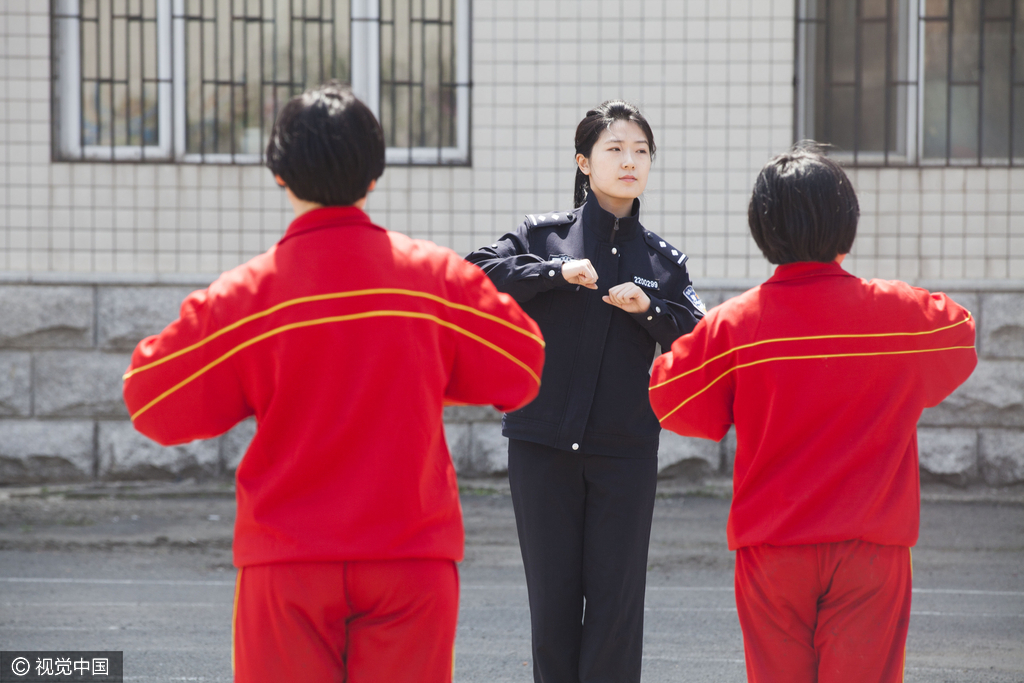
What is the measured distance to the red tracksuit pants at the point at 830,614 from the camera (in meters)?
2.38

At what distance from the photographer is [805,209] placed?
99.0 inches

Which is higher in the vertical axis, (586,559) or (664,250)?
(664,250)

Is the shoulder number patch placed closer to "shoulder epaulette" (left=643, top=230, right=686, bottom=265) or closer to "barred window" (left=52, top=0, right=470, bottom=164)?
"shoulder epaulette" (left=643, top=230, right=686, bottom=265)

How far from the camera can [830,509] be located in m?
2.43

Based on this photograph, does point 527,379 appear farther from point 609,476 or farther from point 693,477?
point 693,477

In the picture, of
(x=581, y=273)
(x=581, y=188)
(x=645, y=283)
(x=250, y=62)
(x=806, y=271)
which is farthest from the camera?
(x=250, y=62)

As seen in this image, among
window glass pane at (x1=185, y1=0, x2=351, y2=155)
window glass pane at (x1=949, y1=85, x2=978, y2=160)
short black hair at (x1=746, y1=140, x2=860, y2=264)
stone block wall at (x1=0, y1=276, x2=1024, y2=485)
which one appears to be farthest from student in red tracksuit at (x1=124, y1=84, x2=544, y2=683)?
window glass pane at (x1=949, y1=85, x2=978, y2=160)

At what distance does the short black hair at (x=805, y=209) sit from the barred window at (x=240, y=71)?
20.1 ft

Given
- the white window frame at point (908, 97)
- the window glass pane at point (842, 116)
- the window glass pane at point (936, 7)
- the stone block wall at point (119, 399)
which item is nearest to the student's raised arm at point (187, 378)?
the stone block wall at point (119, 399)

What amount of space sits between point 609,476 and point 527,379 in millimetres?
1124

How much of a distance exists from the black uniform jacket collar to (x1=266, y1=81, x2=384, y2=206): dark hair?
1398mm

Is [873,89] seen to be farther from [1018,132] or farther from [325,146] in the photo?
[325,146]

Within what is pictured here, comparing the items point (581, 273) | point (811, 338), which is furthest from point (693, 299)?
point (811, 338)

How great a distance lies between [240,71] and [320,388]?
7.10 m
